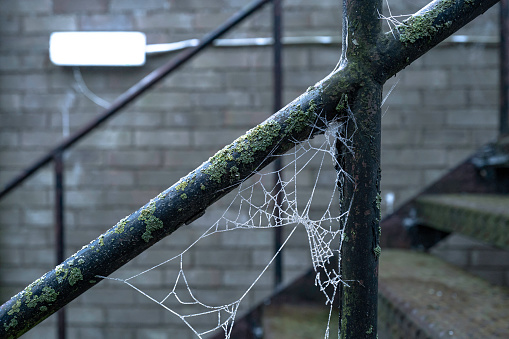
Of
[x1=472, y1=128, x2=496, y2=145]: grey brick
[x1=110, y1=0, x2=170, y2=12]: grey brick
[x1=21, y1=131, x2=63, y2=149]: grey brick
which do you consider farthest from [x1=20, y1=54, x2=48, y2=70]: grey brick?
[x1=472, y1=128, x2=496, y2=145]: grey brick

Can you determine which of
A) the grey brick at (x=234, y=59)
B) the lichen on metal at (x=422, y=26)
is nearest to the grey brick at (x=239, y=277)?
the grey brick at (x=234, y=59)

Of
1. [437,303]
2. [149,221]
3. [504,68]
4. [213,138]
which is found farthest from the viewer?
[213,138]

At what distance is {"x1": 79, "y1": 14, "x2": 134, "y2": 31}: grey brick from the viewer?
2.68 m

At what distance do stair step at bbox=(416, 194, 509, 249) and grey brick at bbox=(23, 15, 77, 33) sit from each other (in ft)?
8.12

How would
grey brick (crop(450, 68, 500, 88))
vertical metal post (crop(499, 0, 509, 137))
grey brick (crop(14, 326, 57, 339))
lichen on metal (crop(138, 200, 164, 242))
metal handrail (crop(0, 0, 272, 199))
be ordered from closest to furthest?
lichen on metal (crop(138, 200, 164, 242)) → metal handrail (crop(0, 0, 272, 199)) → vertical metal post (crop(499, 0, 509, 137)) → grey brick (crop(450, 68, 500, 88)) → grey brick (crop(14, 326, 57, 339))

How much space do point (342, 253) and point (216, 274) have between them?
7.40ft

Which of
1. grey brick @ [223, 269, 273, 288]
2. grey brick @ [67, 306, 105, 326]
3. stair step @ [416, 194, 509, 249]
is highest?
stair step @ [416, 194, 509, 249]

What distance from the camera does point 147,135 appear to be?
107 inches

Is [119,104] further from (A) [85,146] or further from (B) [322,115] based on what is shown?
(A) [85,146]

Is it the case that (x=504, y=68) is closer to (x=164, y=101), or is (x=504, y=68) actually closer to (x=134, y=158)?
(x=164, y=101)

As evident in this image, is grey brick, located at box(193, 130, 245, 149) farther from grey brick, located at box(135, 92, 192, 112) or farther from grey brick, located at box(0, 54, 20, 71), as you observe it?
grey brick, located at box(0, 54, 20, 71)

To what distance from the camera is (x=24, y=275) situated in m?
2.74

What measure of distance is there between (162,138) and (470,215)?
2008mm

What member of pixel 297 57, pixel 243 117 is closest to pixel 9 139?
pixel 243 117
